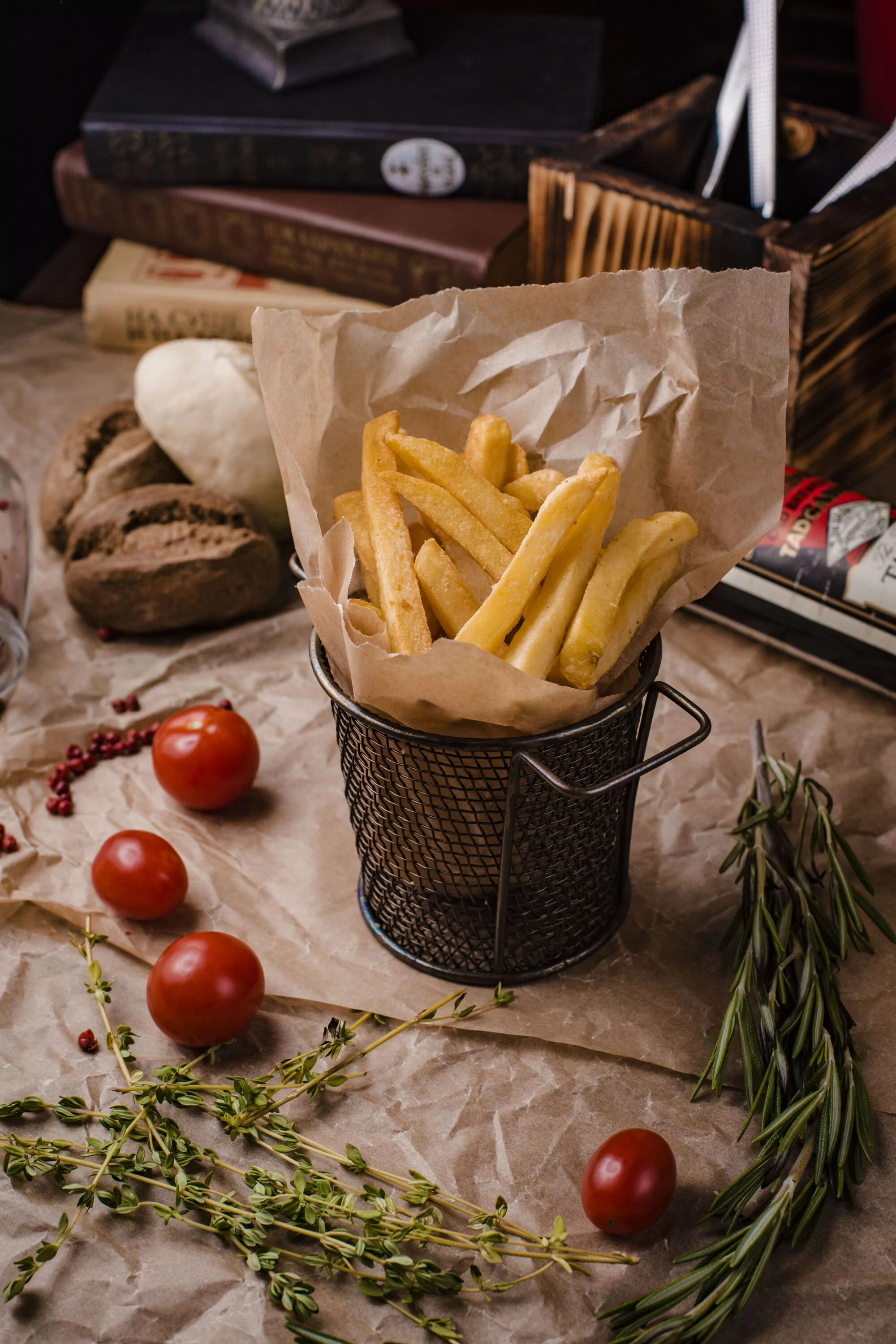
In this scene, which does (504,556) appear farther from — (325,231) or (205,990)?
(325,231)

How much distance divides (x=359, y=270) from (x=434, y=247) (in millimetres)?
183

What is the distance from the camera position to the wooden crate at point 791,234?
1828 mm

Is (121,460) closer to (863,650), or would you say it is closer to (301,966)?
(301,966)

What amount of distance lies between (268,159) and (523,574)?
160 centimetres

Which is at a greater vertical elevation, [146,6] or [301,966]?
[146,6]

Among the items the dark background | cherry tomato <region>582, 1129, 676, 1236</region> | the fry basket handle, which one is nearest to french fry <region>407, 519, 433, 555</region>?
the fry basket handle

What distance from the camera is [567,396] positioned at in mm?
1358

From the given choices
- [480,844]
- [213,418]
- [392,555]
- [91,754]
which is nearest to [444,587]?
[392,555]

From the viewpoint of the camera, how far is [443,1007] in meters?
1.35

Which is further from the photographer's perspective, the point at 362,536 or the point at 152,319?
the point at 152,319

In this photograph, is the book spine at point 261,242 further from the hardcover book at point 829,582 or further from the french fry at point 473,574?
the french fry at point 473,574

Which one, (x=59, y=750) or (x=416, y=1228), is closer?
(x=416, y=1228)

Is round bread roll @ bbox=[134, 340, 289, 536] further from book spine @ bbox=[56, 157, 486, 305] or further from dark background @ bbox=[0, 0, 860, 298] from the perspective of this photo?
dark background @ bbox=[0, 0, 860, 298]

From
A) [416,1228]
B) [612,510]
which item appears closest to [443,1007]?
[416,1228]
